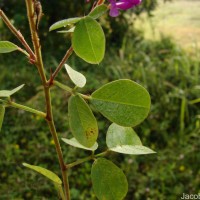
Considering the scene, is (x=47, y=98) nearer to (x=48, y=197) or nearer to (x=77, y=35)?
(x=77, y=35)

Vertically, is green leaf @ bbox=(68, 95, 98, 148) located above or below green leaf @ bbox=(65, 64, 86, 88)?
Answer: below

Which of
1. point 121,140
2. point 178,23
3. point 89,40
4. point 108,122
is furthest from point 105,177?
point 178,23

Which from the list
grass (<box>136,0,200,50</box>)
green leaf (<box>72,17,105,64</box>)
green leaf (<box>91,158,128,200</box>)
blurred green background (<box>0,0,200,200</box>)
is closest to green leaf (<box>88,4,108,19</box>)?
green leaf (<box>72,17,105,64</box>)

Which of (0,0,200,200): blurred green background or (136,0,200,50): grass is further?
(136,0,200,50): grass

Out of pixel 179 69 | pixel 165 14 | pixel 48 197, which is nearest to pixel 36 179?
pixel 48 197

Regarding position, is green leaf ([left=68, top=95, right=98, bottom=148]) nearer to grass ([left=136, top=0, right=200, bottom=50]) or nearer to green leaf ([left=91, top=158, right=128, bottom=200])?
green leaf ([left=91, top=158, right=128, bottom=200])
